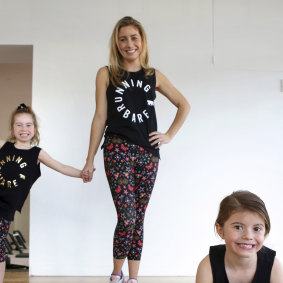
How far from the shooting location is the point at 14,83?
6512 millimetres

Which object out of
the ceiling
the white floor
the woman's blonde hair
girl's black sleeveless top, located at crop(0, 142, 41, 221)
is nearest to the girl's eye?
the woman's blonde hair

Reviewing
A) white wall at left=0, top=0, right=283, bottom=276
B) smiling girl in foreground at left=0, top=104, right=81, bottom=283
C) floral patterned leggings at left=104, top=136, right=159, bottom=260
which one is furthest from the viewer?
white wall at left=0, top=0, right=283, bottom=276

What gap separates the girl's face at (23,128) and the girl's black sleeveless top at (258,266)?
132 centimetres

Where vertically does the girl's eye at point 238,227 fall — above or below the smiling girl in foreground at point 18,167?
below

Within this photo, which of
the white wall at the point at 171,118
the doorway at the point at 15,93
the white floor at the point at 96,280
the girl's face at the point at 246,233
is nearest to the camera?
the girl's face at the point at 246,233

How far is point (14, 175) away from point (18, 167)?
0.17 ft

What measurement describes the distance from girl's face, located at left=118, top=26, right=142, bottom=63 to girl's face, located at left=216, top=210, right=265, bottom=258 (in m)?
1.21

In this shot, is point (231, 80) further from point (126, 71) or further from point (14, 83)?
point (14, 83)

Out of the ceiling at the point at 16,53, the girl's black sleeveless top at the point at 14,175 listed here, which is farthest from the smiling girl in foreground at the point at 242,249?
the ceiling at the point at 16,53

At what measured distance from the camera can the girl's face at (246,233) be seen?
1417 millimetres

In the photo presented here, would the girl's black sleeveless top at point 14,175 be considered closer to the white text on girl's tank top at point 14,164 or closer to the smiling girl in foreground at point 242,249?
the white text on girl's tank top at point 14,164

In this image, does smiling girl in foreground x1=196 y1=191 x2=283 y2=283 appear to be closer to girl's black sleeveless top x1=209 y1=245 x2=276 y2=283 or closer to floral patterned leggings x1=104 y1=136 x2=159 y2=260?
girl's black sleeveless top x1=209 y1=245 x2=276 y2=283

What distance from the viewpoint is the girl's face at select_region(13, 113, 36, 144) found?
2426mm

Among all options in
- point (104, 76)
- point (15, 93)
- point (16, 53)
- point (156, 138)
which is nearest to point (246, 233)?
point (156, 138)
